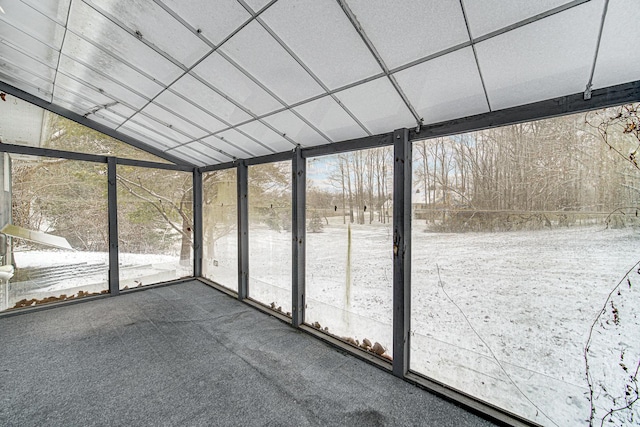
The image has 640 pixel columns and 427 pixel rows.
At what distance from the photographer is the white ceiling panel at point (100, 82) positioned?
8.66ft

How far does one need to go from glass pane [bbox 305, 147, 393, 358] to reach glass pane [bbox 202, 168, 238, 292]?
6.22ft

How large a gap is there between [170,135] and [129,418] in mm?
3409

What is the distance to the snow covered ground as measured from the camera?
1554mm

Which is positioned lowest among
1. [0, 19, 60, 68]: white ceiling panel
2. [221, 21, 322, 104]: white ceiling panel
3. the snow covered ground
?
the snow covered ground

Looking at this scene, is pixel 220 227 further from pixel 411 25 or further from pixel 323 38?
pixel 411 25

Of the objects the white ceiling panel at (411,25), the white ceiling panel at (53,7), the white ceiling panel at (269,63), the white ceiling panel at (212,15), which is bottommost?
the white ceiling panel at (411,25)

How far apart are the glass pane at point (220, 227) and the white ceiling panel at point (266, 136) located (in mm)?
1446

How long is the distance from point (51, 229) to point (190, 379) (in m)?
3.63

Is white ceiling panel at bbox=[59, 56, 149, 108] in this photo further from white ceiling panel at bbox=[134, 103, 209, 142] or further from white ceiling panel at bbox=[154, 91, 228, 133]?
white ceiling panel at bbox=[154, 91, 228, 133]

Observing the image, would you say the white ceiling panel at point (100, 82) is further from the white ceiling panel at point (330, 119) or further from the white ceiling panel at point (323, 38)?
the white ceiling panel at point (323, 38)

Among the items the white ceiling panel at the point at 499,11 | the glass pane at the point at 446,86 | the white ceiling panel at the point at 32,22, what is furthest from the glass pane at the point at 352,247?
the white ceiling panel at the point at 32,22

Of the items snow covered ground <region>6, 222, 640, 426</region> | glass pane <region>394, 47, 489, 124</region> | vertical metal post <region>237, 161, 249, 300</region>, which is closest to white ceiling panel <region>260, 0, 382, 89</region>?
glass pane <region>394, 47, 489, 124</region>

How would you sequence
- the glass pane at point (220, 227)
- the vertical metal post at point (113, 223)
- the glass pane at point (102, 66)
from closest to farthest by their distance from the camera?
the glass pane at point (102, 66)
the vertical metal post at point (113, 223)
the glass pane at point (220, 227)

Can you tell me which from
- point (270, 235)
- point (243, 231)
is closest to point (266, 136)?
point (270, 235)
